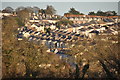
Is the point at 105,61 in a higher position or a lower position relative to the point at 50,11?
lower

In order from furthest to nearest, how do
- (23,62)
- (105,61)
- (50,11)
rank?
1. (50,11)
2. (23,62)
3. (105,61)

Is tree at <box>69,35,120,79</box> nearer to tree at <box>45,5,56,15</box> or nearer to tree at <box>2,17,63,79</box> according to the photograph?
tree at <box>2,17,63,79</box>

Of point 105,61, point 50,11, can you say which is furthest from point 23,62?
point 50,11

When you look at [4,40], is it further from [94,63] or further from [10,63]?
[94,63]

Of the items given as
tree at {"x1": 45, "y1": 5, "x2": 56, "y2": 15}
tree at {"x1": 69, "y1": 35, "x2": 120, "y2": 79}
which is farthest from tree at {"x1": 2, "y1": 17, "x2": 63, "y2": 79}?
tree at {"x1": 45, "y1": 5, "x2": 56, "y2": 15}

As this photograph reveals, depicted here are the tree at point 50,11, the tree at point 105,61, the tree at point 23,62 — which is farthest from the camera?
the tree at point 50,11

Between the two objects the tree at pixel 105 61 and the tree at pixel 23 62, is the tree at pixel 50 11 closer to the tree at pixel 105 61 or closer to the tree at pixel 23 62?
the tree at pixel 23 62

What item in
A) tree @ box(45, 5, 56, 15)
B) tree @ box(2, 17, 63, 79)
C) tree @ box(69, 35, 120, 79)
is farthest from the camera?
tree @ box(45, 5, 56, 15)

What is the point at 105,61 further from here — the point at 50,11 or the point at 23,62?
the point at 50,11

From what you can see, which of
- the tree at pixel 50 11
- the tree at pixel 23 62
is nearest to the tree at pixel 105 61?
the tree at pixel 23 62

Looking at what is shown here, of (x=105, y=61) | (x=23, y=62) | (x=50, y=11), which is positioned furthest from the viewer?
(x=50, y=11)

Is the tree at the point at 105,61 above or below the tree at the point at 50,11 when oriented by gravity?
below

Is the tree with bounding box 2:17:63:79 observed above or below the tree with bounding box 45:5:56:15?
below

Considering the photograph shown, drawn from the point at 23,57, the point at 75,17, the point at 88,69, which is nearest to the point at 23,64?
the point at 23,57
